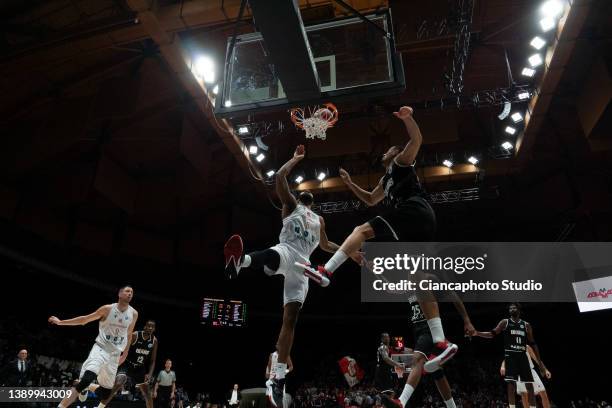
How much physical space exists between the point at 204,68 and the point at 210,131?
431cm

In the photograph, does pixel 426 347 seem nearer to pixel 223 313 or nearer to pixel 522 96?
pixel 522 96

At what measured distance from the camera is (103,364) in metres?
6.23

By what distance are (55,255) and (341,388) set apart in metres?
13.0

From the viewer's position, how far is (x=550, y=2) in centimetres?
916

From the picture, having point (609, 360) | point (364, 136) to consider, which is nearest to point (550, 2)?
point (364, 136)

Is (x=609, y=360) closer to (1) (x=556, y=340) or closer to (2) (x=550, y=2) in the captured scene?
(1) (x=556, y=340)

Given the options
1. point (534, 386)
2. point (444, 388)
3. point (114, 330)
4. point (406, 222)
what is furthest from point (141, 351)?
point (534, 386)

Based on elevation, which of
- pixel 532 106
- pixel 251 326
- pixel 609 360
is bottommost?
pixel 609 360

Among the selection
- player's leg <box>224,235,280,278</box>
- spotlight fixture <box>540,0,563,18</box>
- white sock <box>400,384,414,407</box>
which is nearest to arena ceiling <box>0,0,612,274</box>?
spotlight fixture <box>540,0,563,18</box>

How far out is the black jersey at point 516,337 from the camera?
26.1 feet

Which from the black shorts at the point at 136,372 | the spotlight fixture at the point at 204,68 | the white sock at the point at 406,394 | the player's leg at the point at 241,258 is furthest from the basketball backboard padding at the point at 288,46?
the black shorts at the point at 136,372

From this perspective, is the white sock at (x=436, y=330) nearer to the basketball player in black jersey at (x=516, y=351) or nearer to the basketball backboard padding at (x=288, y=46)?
the basketball player in black jersey at (x=516, y=351)

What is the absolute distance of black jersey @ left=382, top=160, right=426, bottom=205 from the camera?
15.6 ft

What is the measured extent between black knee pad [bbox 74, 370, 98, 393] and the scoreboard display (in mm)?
13459
